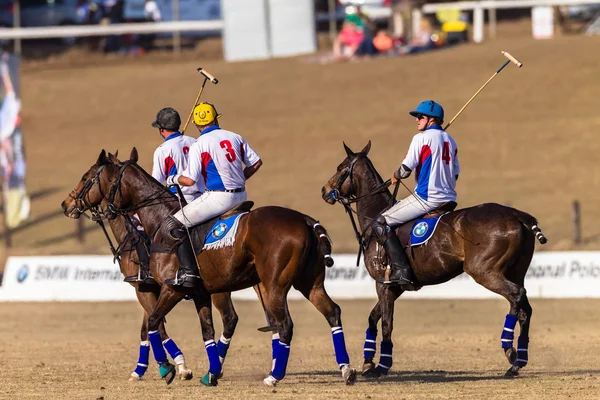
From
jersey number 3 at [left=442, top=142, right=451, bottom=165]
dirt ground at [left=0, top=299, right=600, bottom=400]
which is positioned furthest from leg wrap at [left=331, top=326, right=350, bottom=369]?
jersey number 3 at [left=442, top=142, right=451, bottom=165]

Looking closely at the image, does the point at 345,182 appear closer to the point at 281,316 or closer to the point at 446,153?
the point at 446,153

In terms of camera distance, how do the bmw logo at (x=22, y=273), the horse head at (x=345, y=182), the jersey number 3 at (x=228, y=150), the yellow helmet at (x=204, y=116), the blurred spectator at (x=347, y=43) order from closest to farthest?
1. the jersey number 3 at (x=228, y=150)
2. the yellow helmet at (x=204, y=116)
3. the horse head at (x=345, y=182)
4. the bmw logo at (x=22, y=273)
5. the blurred spectator at (x=347, y=43)

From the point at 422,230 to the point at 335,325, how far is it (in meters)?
1.47

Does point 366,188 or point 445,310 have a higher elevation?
point 366,188

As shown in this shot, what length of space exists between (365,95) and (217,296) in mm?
23079

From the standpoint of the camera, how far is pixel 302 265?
11195 mm

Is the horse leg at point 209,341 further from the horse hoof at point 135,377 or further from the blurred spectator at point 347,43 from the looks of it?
the blurred spectator at point 347,43

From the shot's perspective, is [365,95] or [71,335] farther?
[365,95]

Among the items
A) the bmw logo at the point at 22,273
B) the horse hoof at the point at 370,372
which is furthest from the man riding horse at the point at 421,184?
the bmw logo at the point at 22,273

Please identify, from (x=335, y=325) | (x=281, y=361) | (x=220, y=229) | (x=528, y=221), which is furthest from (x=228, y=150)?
(x=528, y=221)

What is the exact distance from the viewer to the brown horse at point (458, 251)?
38.7 feet

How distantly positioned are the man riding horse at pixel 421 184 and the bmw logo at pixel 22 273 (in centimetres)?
1184

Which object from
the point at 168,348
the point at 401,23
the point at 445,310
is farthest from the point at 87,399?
the point at 401,23

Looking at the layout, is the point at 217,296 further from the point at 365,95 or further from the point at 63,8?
the point at 63,8
